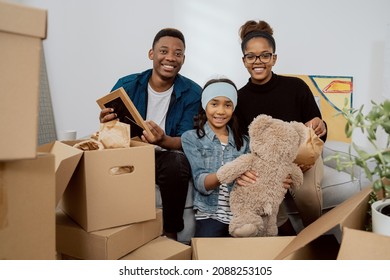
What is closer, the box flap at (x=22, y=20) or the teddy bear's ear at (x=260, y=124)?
the box flap at (x=22, y=20)

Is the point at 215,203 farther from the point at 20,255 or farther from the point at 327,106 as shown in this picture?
the point at 327,106

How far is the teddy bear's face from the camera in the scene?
1.13 m

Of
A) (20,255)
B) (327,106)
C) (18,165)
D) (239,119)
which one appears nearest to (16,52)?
(18,165)

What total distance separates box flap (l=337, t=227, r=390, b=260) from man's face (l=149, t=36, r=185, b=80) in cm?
117

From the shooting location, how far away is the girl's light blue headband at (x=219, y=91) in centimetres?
137

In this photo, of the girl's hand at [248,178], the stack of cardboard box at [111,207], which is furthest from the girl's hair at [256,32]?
the stack of cardboard box at [111,207]

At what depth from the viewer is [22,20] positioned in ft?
2.17

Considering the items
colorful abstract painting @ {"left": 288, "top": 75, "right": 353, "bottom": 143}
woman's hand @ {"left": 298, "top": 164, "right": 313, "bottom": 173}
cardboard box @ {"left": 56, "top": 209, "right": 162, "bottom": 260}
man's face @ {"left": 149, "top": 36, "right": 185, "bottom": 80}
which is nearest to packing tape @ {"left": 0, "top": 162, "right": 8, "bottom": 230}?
cardboard box @ {"left": 56, "top": 209, "right": 162, "bottom": 260}

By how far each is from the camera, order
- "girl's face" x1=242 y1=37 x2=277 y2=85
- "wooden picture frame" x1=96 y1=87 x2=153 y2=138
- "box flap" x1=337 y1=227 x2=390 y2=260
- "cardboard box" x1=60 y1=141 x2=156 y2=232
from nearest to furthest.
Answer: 1. "box flap" x1=337 y1=227 x2=390 y2=260
2. "cardboard box" x1=60 y1=141 x2=156 y2=232
3. "wooden picture frame" x1=96 y1=87 x2=153 y2=138
4. "girl's face" x1=242 y1=37 x2=277 y2=85

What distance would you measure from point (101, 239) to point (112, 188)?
14 cm

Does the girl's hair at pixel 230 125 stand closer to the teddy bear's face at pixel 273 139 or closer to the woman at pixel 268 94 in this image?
the woman at pixel 268 94

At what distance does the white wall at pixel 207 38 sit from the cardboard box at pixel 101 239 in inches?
42.3

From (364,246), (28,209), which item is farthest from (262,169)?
(28,209)

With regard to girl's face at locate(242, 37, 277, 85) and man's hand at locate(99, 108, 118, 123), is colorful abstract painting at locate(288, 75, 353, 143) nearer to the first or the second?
girl's face at locate(242, 37, 277, 85)
